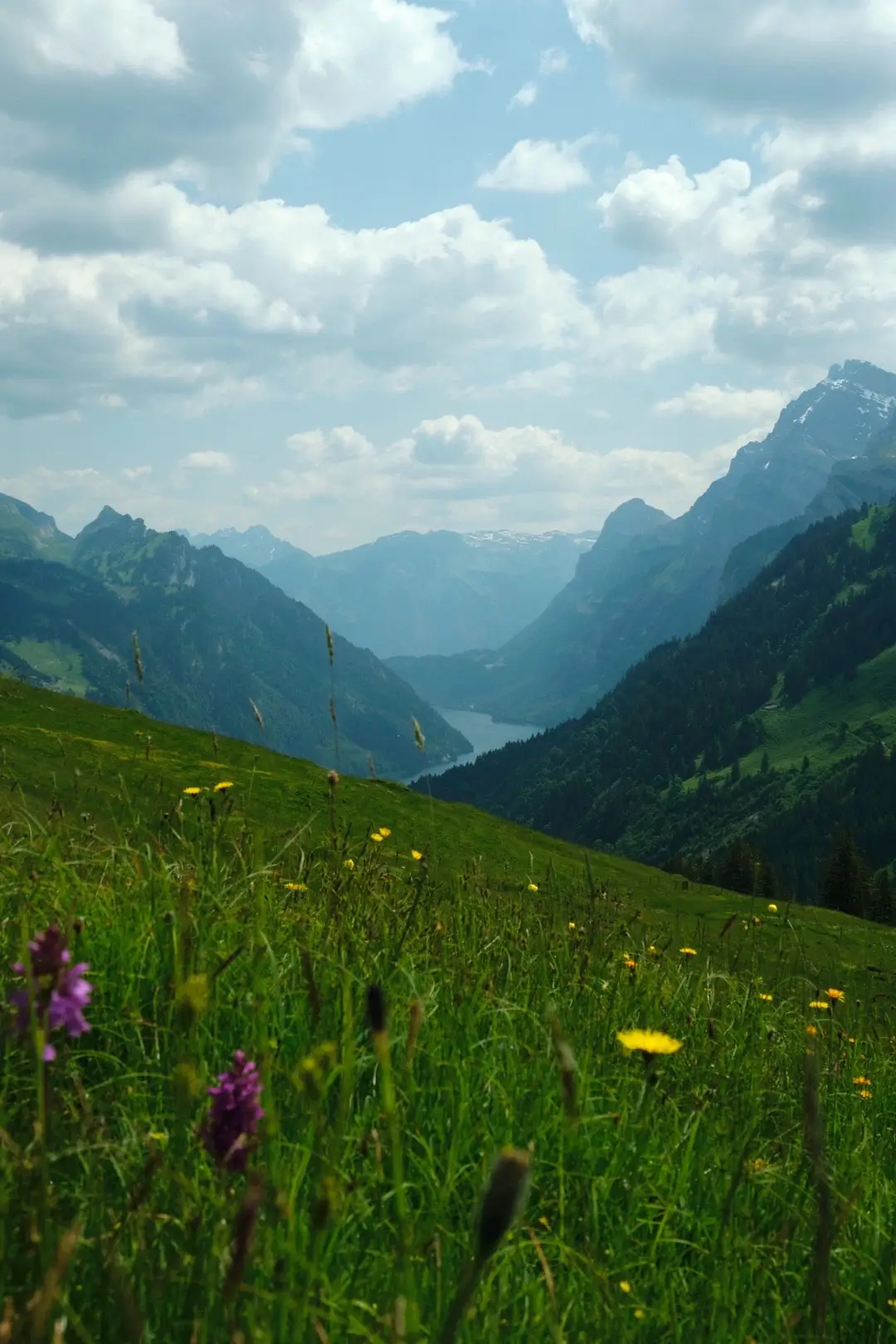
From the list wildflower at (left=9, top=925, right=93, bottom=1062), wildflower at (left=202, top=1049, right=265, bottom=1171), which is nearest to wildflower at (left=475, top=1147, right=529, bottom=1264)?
wildflower at (left=202, top=1049, right=265, bottom=1171)

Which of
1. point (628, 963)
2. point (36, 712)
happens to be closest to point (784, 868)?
point (36, 712)

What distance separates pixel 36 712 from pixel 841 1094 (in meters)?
37.9

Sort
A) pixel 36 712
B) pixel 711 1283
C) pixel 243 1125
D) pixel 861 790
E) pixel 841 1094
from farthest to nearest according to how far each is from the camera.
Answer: pixel 861 790 < pixel 36 712 < pixel 841 1094 < pixel 711 1283 < pixel 243 1125

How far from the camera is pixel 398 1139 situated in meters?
1.92

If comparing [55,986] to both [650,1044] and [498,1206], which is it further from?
[650,1044]

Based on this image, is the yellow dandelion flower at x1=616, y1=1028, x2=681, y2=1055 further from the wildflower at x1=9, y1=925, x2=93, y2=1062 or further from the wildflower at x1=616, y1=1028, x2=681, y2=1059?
the wildflower at x1=9, y1=925, x2=93, y2=1062

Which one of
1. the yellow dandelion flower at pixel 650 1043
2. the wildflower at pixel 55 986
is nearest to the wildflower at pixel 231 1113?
the wildflower at pixel 55 986

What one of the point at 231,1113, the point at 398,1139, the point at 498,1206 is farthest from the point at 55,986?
the point at 498,1206

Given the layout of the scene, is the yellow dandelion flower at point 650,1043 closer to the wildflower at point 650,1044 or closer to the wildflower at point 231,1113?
the wildflower at point 650,1044

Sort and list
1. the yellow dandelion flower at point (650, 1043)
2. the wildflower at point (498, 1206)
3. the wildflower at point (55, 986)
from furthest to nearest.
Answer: the yellow dandelion flower at point (650, 1043), the wildflower at point (55, 986), the wildflower at point (498, 1206)

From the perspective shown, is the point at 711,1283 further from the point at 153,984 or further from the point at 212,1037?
the point at 153,984

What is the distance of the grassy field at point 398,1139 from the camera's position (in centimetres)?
207

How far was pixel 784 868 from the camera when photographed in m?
179

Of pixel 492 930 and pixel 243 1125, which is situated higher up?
pixel 243 1125
